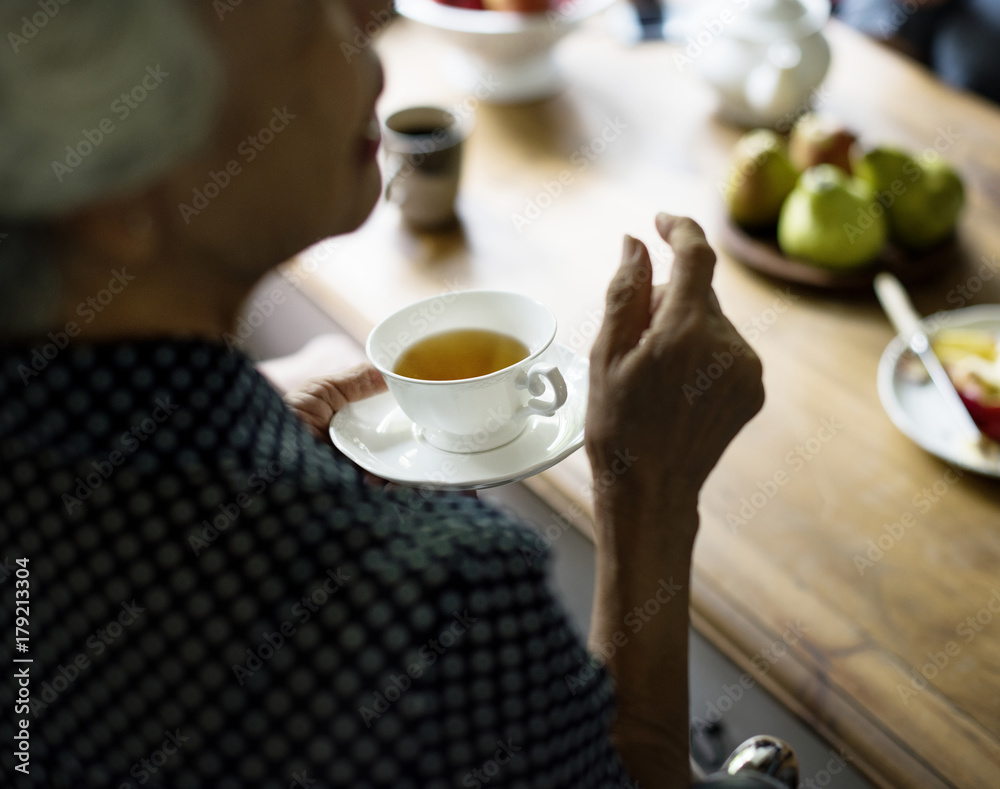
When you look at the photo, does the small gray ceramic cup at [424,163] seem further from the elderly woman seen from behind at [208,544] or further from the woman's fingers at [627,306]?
the elderly woman seen from behind at [208,544]

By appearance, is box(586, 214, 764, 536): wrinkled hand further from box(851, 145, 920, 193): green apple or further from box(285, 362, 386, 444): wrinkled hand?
box(851, 145, 920, 193): green apple

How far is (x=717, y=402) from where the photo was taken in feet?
2.40

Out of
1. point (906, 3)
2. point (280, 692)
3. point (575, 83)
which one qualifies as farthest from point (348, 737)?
point (906, 3)

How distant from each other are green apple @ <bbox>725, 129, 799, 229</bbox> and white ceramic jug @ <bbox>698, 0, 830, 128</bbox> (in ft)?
0.70

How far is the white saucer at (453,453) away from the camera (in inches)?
30.2

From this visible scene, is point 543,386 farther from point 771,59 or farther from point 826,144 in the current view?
point 771,59

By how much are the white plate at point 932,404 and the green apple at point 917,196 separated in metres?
0.13

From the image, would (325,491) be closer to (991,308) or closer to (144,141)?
(144,141)

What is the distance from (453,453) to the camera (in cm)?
81

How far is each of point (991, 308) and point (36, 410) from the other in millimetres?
950

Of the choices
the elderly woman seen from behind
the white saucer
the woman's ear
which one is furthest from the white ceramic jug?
the woman's ear

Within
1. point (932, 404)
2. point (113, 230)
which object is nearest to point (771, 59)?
point (932, 404)

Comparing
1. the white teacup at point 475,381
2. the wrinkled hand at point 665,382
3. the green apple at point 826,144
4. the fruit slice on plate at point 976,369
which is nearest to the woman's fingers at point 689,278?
the wrinkled hand at point 665,382

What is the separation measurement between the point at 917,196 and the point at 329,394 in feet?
2.48
